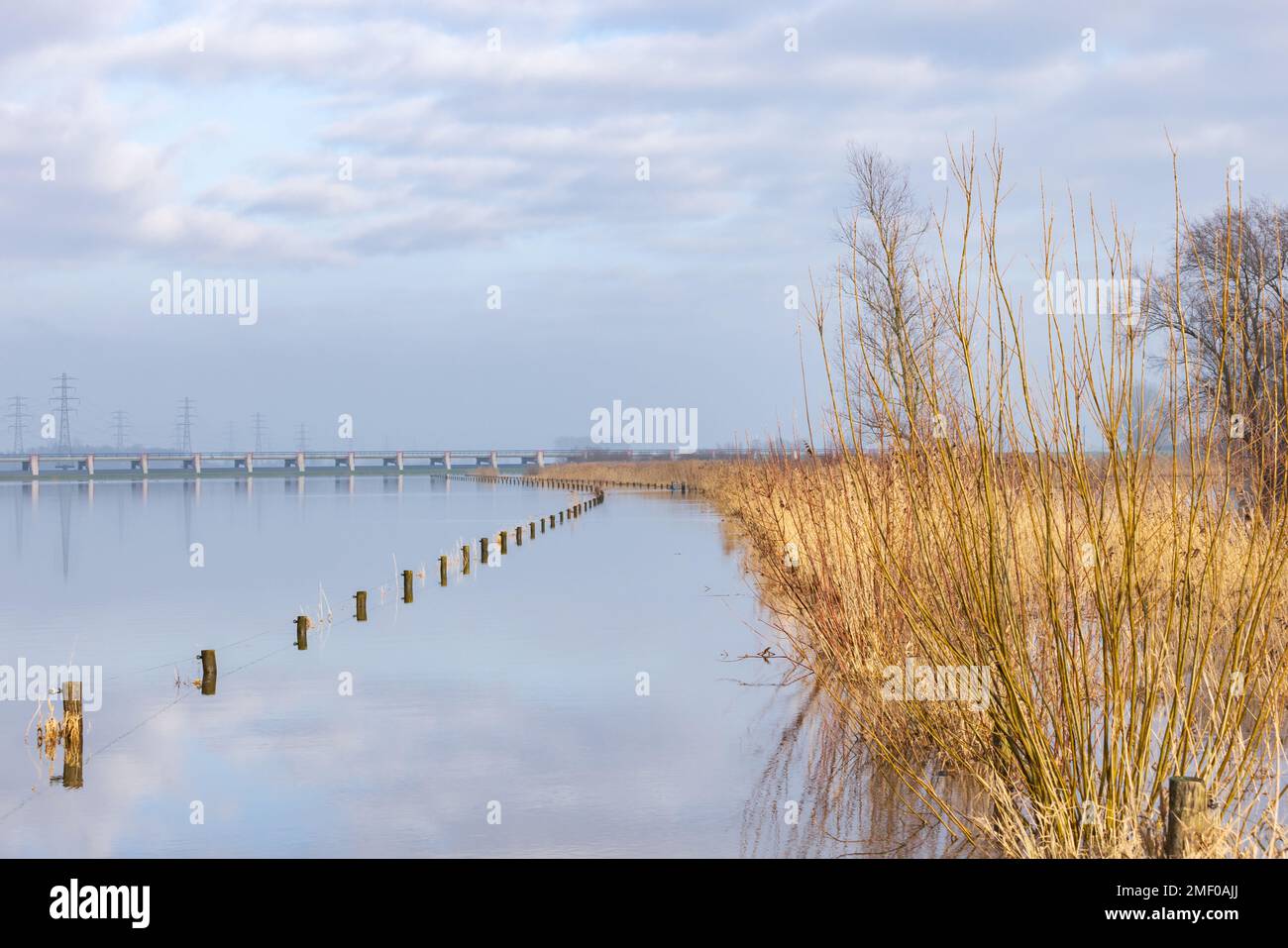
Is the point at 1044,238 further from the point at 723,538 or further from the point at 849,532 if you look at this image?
the point at 723,538

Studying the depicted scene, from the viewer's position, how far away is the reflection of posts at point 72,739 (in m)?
9.76

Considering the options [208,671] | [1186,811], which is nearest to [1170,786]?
[1186,811]

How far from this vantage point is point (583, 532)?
3550cm

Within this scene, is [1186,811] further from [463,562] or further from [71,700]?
[463,562]
